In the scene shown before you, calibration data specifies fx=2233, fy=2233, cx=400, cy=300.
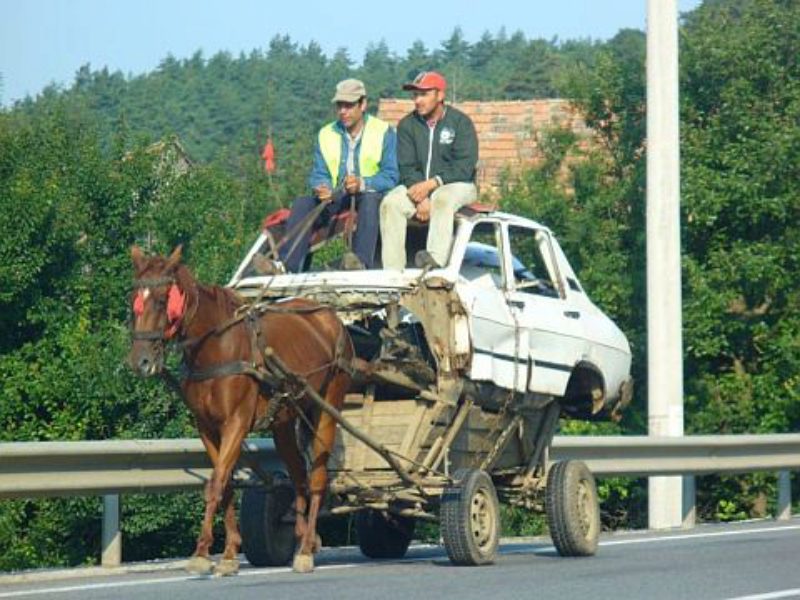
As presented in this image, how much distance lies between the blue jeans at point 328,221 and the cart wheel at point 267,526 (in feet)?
5.34

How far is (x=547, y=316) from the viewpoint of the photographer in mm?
15586

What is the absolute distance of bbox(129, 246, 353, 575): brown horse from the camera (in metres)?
13.0

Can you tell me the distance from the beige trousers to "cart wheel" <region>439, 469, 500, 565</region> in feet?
4.97

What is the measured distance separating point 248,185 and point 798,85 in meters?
11.1

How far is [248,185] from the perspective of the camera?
35938 mm

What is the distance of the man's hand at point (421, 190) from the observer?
593 inches

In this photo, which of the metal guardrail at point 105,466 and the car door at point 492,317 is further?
the car door at point 492,317

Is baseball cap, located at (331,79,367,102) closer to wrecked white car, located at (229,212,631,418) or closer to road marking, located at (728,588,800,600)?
wrecked white car, located at (229,212,631,418)

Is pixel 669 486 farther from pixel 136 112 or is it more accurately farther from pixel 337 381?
pixel 136 112

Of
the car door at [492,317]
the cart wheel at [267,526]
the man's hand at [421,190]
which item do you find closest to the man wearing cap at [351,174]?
the man's hand at [421,190]

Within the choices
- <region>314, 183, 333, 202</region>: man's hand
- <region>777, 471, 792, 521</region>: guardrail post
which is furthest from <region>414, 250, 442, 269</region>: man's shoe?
<region>777, 471, 792, 521</region>: guardrail post

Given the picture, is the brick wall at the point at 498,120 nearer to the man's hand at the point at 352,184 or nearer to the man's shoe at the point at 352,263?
the man's hand at the point at 352,184

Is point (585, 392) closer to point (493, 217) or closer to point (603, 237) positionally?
point (493, 217)

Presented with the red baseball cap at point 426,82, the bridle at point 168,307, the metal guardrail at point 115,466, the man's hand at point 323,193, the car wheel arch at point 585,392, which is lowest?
the metal guardrail at point 115,466
